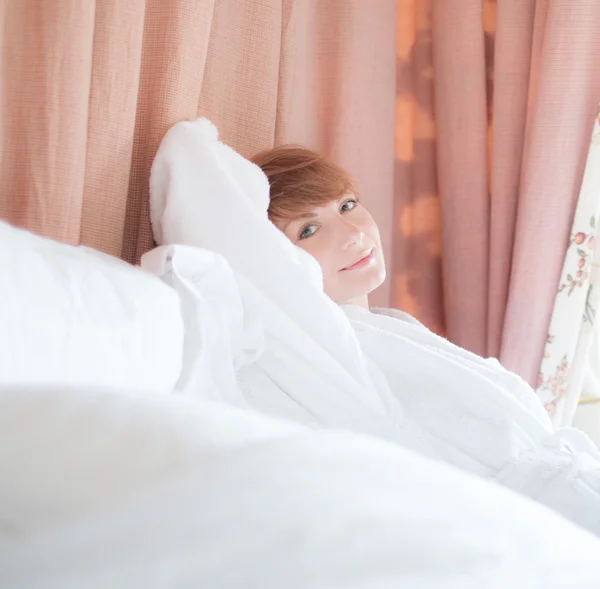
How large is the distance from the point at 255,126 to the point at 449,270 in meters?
Result: 0.55

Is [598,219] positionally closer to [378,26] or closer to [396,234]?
[396,234]

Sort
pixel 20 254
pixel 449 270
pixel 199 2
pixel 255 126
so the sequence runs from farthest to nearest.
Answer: pixel 449 270, pixel 255 126, pixel 199 2, pixel 20 254

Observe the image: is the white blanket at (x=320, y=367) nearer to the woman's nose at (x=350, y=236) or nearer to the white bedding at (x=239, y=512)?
the woman's nose at (x=350, y=236)

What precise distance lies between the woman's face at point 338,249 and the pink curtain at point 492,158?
1.29 ft

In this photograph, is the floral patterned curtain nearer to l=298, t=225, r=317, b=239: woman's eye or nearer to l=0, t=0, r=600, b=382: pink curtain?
l=0, t=0, r=600, b=382: pink curtain

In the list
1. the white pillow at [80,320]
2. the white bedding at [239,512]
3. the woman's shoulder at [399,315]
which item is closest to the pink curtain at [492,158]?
the woman's shoulder at [399,315]

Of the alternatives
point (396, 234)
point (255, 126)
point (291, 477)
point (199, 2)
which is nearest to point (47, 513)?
point (291, 477)

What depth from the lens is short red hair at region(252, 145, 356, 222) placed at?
1.28m

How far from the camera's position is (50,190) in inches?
37.3

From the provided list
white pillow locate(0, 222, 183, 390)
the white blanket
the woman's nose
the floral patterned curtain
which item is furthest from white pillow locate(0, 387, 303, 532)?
the floral patterned curtain

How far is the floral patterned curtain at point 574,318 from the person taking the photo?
1479 mm

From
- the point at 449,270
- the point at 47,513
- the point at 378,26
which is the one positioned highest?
the point at 378,26

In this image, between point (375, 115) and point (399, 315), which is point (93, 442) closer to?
point (399, 315)

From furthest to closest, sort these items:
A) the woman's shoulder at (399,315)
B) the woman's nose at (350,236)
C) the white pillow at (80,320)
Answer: the woman's shoulder at (399,315), the woman's nose at (350,236), the white pillow at (80,320)
